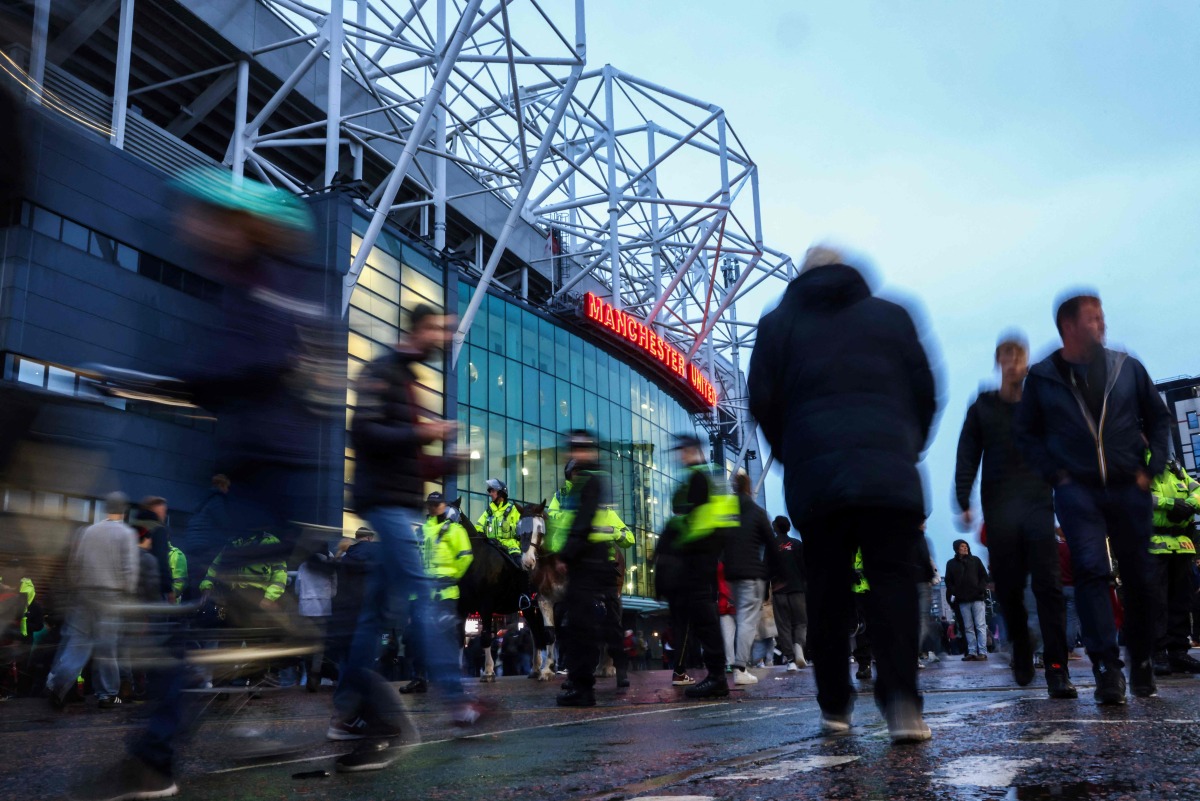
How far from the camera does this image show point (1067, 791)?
219cm

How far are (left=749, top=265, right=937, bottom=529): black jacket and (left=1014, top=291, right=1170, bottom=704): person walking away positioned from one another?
157 cm

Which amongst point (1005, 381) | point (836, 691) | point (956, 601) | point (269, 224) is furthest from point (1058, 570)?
point (956, 601)

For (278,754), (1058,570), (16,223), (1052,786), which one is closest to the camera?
(1052,786)

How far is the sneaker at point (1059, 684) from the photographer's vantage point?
501 cm

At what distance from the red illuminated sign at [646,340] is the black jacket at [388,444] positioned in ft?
99.8

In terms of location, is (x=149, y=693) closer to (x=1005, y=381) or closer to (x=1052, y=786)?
(x=1052, y=786)

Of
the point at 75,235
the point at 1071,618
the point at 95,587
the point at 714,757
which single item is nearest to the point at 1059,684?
the point at 714,757

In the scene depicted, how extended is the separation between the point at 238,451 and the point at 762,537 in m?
6.41

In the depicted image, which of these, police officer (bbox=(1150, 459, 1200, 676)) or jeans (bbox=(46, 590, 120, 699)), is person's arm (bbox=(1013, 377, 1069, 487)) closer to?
police officer (bbox=(1150, 459, 1200, 676))

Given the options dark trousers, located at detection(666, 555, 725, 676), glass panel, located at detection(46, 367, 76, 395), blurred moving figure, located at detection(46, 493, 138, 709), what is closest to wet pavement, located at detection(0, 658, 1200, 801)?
blurred moving figure, located at detection(46, 493, 138, 709)

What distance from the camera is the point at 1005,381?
5.87 m

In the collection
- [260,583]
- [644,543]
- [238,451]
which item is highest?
[644,543]

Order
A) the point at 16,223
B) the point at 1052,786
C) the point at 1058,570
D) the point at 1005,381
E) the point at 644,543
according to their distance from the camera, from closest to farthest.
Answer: the point at 1052,786
the point at 16,223
the point at 1058,570
the point at 1005,381
the point at 644,543

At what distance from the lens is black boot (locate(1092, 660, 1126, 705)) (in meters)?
4.44
